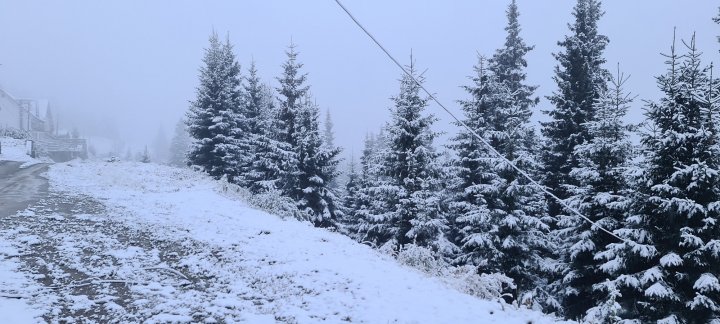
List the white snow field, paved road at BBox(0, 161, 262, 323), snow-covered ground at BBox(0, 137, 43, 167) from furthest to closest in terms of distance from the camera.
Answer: the white snow field, snow-covered ground at BBox(0, 137, 43, 167), paved road at BBox(0, 161, 262, 323)

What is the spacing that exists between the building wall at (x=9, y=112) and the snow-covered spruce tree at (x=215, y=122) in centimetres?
6150

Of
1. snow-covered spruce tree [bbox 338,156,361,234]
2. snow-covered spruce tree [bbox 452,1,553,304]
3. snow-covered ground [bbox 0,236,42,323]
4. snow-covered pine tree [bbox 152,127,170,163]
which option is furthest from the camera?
snow-covered pine tree [bbox 152,127,170,163]

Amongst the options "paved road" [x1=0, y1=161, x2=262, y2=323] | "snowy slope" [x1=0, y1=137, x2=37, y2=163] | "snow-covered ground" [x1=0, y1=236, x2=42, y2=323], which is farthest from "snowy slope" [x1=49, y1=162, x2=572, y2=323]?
"snowy slope" [x1=0, y1=137, x2=37, y2=163]

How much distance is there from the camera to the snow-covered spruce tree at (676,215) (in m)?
11.2

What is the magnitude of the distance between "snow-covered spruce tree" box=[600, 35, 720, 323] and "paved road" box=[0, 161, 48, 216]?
19.5 m

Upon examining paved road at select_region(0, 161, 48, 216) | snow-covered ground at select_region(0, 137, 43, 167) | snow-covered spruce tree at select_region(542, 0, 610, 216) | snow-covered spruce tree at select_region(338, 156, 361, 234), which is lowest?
snow-covered spruce tree at select_region(338, 156, 361, 234)

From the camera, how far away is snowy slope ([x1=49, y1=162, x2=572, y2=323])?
303 inches

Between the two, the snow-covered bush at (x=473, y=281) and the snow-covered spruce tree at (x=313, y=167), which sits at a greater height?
the snow-covered spruce tree at (x=313, y=167)

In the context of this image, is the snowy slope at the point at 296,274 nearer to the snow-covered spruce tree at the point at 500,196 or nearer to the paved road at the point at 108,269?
the paved road at the point at 108,269

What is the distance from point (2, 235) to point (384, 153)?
16.3 metres

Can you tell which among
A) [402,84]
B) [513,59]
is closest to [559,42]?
[513,59]

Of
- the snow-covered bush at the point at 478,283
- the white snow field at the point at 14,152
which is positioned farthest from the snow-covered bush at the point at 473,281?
the white snow field at the point at 14,152

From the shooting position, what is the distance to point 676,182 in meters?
12.1

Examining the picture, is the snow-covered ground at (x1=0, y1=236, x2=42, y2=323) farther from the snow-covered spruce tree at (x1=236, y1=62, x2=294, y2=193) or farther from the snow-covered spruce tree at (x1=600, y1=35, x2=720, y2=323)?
the snow-covered spruce tree at (x1=236, y1=62, x2=294, y2=193)
